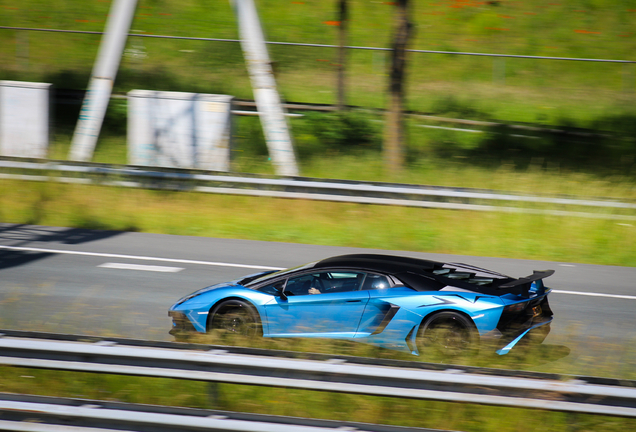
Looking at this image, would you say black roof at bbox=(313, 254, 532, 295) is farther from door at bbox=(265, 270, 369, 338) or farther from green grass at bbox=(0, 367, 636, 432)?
green grass at bbox=(0, 367, 636, 432)

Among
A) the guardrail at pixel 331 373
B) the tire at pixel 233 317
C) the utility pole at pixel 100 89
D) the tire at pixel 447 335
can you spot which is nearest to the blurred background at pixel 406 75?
the utility pole at pixel 100 89

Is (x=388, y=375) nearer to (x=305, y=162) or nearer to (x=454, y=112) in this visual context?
(x=305, y=162)

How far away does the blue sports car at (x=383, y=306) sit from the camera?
611 centimetres

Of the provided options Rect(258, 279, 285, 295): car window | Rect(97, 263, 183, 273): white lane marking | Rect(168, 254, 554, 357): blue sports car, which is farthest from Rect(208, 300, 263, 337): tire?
Rect(97, 263, 183, 273): white lane marking

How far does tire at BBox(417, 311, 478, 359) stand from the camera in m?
6.07

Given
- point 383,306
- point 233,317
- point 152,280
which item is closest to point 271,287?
point 233,317

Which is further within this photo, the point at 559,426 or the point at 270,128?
the point at 270,128

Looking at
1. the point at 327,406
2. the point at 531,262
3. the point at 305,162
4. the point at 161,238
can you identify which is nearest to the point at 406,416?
the point at 327,406

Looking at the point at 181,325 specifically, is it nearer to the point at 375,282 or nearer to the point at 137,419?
the point at 375,282

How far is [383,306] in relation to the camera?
630cm

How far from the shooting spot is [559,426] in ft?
15.9

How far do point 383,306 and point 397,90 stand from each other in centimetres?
887

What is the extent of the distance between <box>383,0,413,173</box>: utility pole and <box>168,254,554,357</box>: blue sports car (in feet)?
25.3

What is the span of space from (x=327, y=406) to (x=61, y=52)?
21.2 metres
